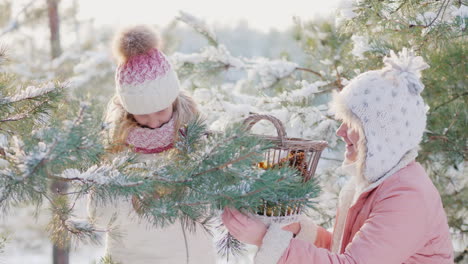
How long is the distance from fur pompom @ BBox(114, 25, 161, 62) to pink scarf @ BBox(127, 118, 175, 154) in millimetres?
281

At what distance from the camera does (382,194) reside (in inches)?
65.2

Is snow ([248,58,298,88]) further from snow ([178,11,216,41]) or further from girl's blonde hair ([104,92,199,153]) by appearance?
girl's blonde hair ([104,92,199,153])

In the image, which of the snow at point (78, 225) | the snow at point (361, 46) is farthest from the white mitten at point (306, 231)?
the snow at point (361, 46)

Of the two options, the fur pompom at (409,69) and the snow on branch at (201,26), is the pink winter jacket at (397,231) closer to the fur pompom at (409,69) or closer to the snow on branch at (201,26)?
the fur pompom at (409,69)

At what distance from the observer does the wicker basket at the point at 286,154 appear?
1540mm

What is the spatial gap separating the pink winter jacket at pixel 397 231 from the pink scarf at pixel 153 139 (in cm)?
63

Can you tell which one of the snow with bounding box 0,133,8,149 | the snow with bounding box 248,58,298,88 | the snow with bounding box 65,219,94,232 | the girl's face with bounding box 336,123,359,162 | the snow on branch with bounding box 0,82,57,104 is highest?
the snow on branch with bounding box 0,82,57,104

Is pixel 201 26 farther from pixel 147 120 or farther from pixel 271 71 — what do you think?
pixel 147 120

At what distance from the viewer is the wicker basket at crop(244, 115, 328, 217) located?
5.05ft

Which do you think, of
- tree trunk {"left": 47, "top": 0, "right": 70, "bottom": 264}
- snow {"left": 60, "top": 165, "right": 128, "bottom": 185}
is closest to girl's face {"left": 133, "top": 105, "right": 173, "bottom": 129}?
snow {"left": 60, "top": 165, "right": 128, "bottom": 185}

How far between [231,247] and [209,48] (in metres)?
1.92

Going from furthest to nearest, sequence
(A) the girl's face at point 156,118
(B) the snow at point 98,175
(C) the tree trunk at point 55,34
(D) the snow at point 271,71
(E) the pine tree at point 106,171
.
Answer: (C) the tree trunk at point 55,34 → (D) the snow at point 271,71 → (A) the girl's face at point 156,118 → (B) the snow at point 98,175 → (E) the pine tree at point 106,171

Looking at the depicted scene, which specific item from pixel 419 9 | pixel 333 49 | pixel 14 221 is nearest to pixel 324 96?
pixel 333 49

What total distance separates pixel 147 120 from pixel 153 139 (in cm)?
10
